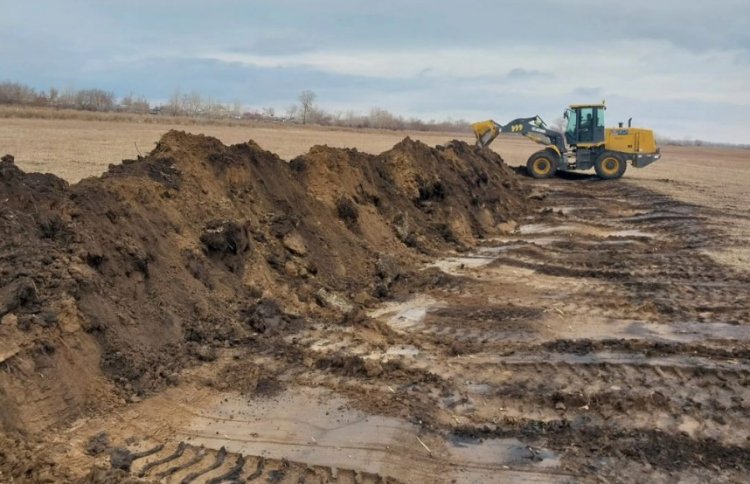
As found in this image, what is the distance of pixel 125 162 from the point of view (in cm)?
895

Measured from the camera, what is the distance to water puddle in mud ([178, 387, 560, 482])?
435cm

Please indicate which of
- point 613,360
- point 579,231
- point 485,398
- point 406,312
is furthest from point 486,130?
point 485,398

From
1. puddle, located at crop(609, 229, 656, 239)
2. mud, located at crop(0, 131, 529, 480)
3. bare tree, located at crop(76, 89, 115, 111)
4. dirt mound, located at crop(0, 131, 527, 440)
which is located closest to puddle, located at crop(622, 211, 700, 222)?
puddle, located at crop(609, 229, 656, 239)

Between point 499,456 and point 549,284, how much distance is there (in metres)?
5.33

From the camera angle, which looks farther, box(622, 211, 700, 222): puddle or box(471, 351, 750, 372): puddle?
box(622, 211, 700, 222): puddle

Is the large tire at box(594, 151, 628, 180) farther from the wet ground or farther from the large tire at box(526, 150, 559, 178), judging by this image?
the wet ground

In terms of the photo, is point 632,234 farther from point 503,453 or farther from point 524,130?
point 524,130

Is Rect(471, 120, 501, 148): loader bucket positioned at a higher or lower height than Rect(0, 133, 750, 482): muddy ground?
higher

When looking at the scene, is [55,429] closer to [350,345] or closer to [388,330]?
[350,345]

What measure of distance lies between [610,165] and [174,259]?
2259 cm

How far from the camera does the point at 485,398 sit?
18.0ft

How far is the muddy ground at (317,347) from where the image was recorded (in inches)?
175

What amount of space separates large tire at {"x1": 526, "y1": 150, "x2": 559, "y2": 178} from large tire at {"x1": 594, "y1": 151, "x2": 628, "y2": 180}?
175 cm

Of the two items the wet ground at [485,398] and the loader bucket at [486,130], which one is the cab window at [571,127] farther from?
the wet ground at [485,398]
